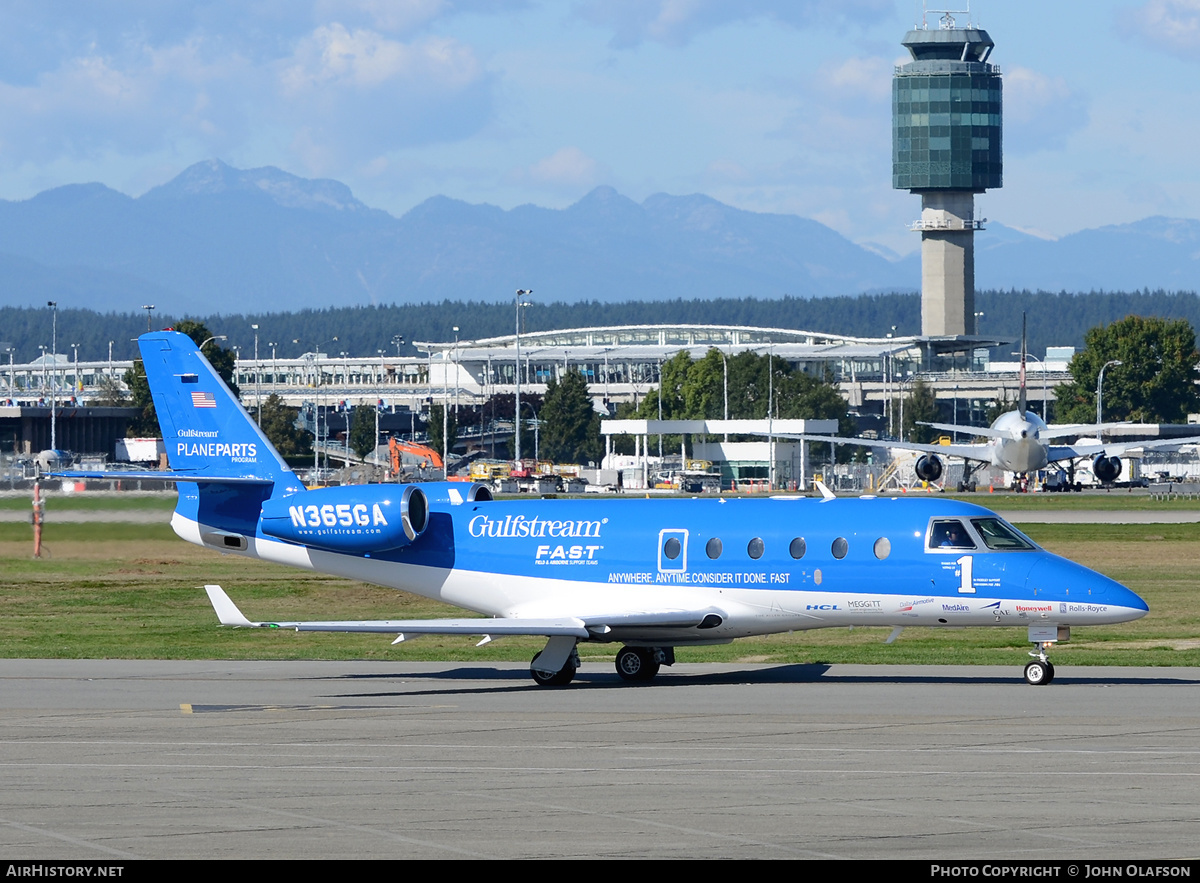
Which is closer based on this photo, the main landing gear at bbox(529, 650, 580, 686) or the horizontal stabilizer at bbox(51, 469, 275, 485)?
the main landing gear at bbox(529, 650, 580, 686)

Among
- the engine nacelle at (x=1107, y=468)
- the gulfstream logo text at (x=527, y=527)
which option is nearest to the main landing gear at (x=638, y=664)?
the gulfstream logo text at (x=527, y=527)

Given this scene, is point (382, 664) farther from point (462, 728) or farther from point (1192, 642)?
point (1192, 642)

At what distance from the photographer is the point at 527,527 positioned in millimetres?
29656

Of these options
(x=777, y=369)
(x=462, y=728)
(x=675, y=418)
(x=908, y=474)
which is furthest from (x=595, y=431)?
(x=462, y=728)

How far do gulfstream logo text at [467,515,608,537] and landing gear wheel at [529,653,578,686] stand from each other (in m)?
2.33

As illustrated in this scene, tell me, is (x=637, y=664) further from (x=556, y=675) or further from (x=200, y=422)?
(x=200, y=422)

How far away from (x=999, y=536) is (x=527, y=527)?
8179 millimetres

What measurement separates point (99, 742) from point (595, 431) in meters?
165

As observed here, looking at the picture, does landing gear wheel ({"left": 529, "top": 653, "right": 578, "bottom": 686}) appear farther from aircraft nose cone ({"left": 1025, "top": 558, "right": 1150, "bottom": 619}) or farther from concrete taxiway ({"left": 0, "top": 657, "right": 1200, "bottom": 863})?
aircraft nose cone ({"left": 1025, "top": 558, "right": 1150, "bottom": 619})

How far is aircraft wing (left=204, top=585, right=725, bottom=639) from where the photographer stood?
86.8 ft

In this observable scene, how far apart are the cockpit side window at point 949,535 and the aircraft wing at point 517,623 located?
12.2ft

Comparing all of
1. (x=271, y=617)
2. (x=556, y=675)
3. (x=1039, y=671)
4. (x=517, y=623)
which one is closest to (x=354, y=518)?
(x=517, y=623)

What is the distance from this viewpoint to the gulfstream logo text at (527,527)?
29.2m

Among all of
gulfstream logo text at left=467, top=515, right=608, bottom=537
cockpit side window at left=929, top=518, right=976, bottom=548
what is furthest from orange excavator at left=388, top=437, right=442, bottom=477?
cockpit side window at left=929, top=518, right=976, bottom=548
